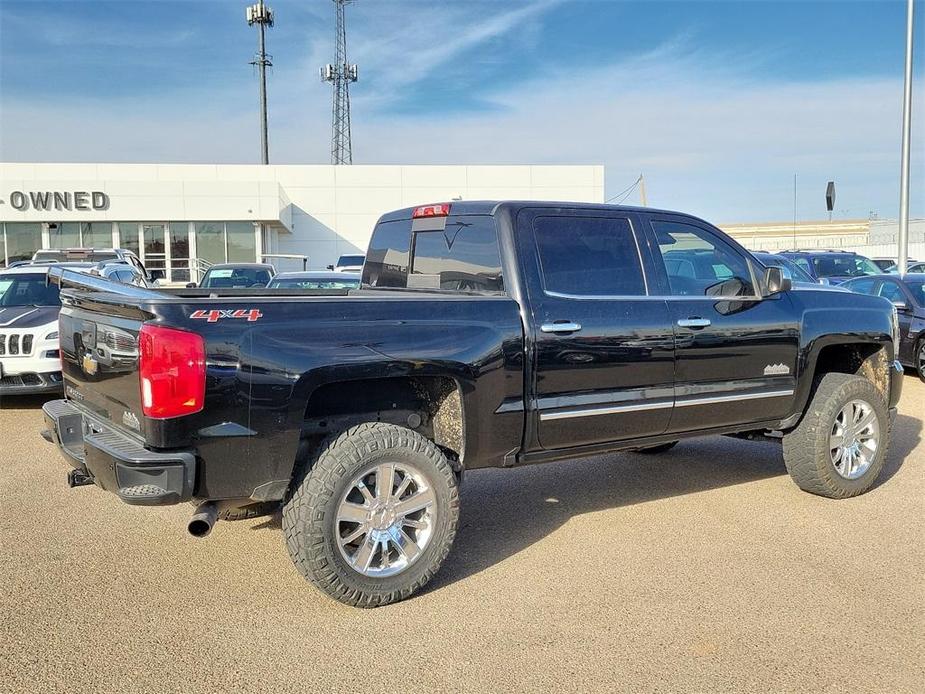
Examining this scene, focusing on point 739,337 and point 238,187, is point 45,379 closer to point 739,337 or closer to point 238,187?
point 739,337

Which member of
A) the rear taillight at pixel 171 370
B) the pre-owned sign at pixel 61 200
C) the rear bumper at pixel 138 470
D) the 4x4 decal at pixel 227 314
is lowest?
the rear bumper at pixel 138 470

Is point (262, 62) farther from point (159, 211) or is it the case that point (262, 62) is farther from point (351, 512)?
point (351, 512)

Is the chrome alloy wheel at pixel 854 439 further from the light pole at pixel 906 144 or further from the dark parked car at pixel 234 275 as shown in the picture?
the light pole at pixel 906 144

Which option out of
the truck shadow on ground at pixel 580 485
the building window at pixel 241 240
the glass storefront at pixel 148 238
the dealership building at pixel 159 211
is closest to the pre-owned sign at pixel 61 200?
the dealership building at pixel 159 211

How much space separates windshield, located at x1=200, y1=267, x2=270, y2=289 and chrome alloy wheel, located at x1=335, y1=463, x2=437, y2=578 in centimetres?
1333

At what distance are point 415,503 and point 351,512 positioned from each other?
13.5 inches

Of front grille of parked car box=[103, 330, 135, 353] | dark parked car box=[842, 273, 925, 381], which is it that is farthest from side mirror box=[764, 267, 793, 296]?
dark parked car box=[842, 273, 925, 381]

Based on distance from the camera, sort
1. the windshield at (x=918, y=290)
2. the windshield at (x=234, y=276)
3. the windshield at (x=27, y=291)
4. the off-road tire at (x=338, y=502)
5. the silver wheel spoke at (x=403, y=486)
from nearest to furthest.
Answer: the off-road tire at (x=338, y=502)
the silver wheel spoke at (x=403, y=486)
the windshield at (x=27, y=291)
the windshield at (x=918, y=290)
the windshield at (x=234, y=276)

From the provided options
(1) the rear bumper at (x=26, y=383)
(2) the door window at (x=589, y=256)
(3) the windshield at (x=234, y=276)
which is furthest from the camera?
(3) the windshield at (x=234, y=276)

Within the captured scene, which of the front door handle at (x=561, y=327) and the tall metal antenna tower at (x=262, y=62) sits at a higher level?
the tall metal antenna tower at (x=262, y=62)

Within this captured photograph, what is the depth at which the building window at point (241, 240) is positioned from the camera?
114 ft

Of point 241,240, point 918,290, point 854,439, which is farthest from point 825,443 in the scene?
point 241,240

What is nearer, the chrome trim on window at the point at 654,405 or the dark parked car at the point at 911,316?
the chrome trim on window at the point at 654,405

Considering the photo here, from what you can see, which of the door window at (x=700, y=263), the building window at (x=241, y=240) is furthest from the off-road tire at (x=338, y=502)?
the building window at (x=241, y=240)
